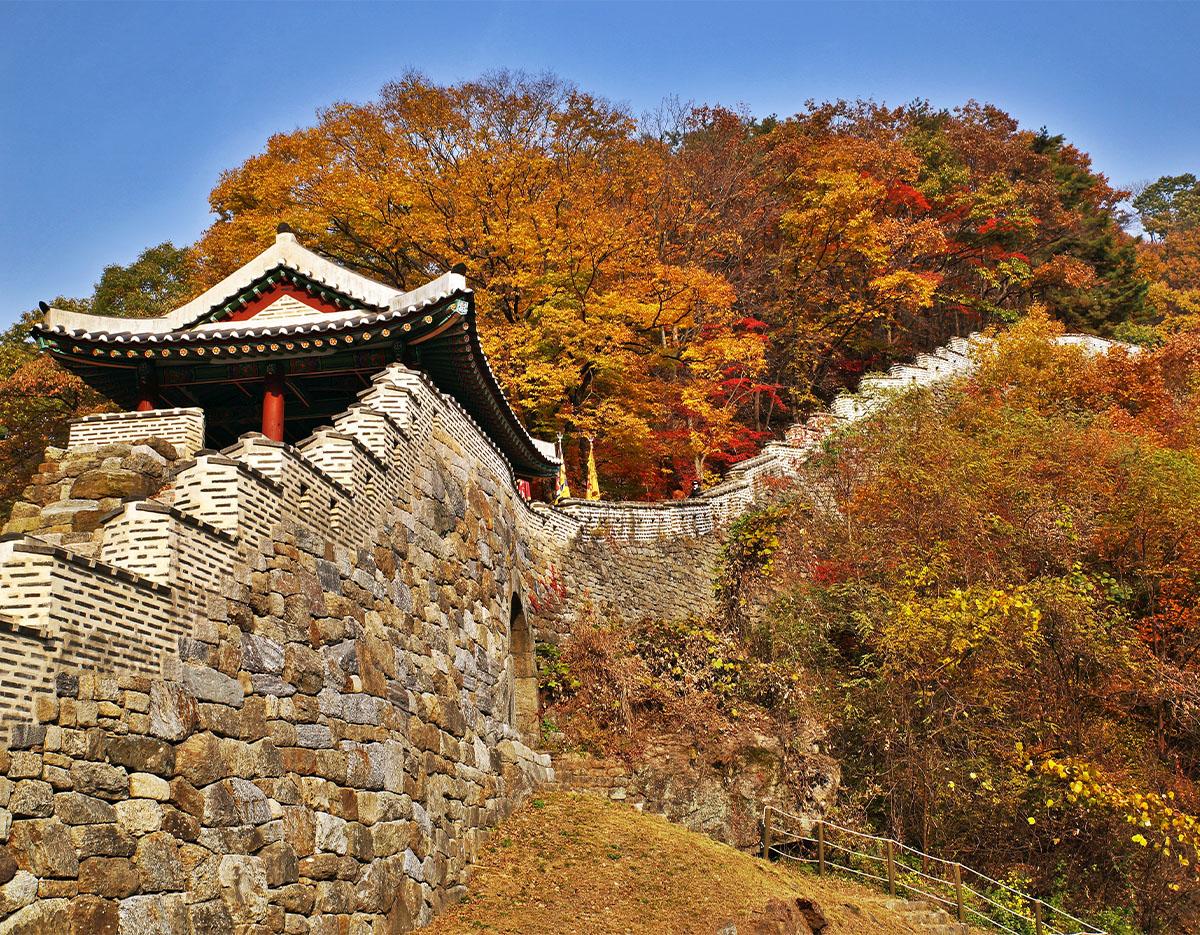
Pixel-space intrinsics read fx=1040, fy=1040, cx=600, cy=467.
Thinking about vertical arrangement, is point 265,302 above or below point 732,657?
above

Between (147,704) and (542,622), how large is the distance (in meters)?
12.9

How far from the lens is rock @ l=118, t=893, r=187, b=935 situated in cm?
636

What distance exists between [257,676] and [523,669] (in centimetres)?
980

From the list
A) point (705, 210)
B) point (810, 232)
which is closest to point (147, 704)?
point (705, 210)

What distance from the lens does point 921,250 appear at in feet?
128

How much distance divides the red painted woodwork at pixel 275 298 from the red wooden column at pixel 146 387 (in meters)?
1.35

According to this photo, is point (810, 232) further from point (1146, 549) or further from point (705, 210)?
point (1146, 549)

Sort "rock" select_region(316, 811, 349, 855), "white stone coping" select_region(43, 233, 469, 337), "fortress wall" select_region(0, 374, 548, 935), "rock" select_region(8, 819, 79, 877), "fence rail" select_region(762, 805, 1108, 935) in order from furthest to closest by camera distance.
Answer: "fence rail" select_region(762, 805, 1108, 935)
"white stone coping" select_region(43, 233, 469, 337)
"rock" select_region(316, 811, 349, 855)
"fortress wall" select_region(0, 374, 548, 935)
"rock" select_region(8, 819, 79, 877)

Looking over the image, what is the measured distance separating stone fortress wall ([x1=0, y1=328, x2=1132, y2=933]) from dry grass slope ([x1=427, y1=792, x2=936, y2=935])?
1.55 ft

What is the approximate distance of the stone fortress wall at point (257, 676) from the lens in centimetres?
631

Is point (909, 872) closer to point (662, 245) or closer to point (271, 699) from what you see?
point (271, 699)

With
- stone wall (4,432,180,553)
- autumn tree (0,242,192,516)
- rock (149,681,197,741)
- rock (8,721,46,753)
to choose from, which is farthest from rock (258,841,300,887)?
autumn tree (0,242,192,516)

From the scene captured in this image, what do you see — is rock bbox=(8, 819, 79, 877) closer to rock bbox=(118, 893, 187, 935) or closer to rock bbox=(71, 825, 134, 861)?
rock bbox=(71, 825, 134, 861)

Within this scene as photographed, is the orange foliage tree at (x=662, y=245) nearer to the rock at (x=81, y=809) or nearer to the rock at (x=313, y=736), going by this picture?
the rock at (x=313, y=736)
